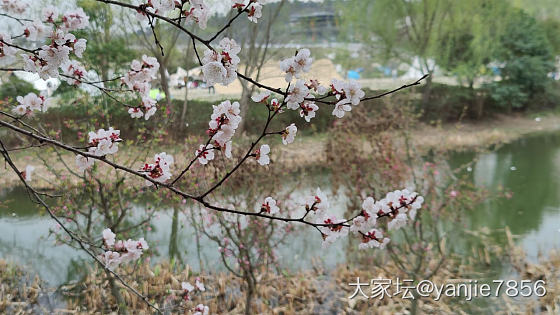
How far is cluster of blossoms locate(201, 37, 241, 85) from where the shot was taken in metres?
0.46

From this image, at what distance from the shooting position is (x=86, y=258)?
179cm

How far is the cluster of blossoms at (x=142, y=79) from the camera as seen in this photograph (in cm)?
86

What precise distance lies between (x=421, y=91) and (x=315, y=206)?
4.74 metres

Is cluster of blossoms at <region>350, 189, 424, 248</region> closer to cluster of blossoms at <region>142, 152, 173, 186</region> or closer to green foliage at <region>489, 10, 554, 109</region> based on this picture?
cluster of blossoms at <region>142, 152, 173, 186</region>

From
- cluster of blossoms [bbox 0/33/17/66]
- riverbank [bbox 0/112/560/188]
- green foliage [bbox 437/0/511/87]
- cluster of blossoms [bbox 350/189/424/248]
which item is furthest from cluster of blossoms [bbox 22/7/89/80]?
green foliage [bbox 437/0/511/87]

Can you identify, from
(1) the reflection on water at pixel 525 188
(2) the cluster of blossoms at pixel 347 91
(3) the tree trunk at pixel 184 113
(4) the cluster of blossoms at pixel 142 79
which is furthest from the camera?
(1) the reflection on water at pixel 525 188

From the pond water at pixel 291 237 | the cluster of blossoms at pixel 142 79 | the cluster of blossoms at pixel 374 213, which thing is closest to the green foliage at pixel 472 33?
the pond water at pixel 291 237

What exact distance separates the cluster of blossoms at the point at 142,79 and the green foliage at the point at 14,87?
4.15 ft

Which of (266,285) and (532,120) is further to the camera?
(532,120)

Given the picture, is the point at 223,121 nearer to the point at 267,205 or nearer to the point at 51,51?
the point at 267,205

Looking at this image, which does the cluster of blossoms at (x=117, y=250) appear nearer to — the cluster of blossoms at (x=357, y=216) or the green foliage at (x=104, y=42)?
the cluster of blossoms at (x=357, y=216)

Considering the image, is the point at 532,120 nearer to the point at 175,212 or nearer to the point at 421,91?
the point at 421,91

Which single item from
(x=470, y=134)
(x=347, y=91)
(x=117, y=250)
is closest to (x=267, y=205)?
(x=347, y=91)

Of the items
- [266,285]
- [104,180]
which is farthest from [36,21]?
[266,285]
